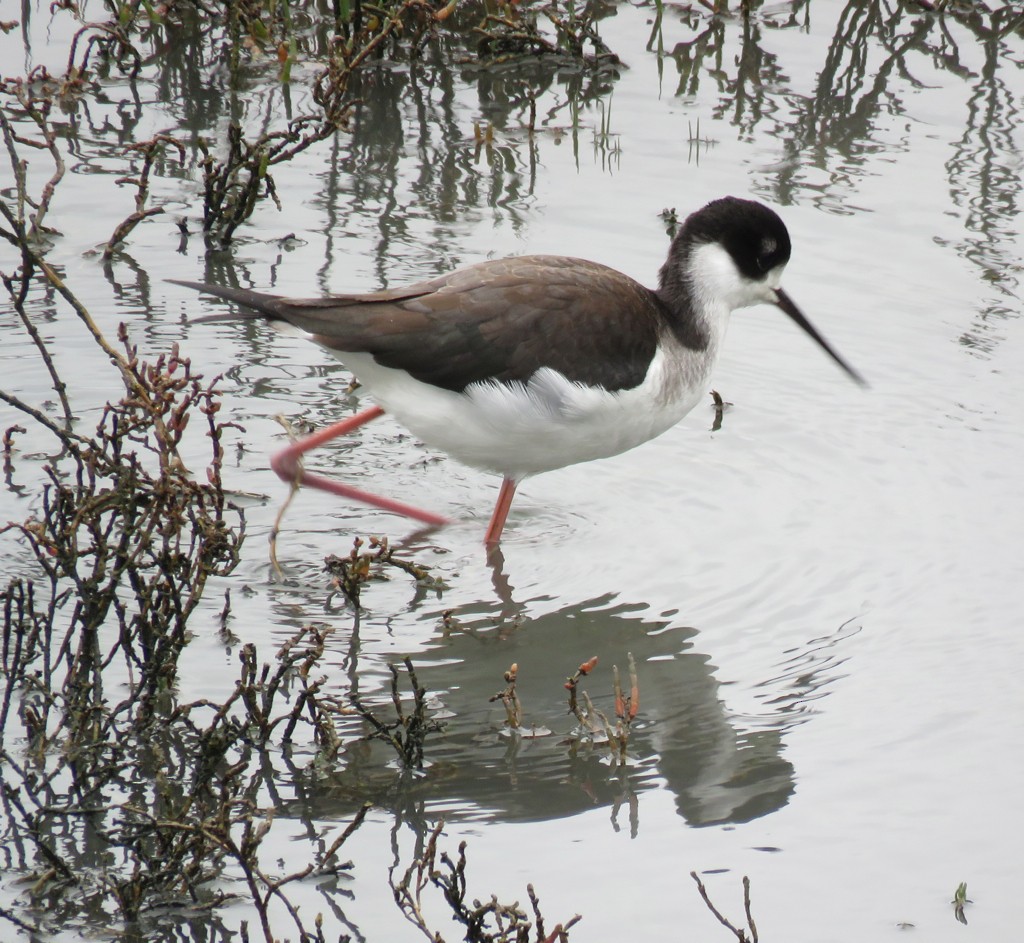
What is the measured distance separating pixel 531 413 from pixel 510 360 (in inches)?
8.5

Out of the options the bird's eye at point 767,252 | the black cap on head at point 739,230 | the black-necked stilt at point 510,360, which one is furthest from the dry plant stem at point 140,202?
the bird's eye at point 767,252

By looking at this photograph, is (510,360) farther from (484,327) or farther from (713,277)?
(713,277)

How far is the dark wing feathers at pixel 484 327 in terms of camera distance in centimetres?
569

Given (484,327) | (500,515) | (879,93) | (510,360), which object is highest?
(879,93)

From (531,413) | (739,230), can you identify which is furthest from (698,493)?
(739,230)

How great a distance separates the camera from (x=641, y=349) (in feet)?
19.4

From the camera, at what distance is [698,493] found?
6383 millimetres

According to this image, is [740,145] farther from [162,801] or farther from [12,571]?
[162,801]

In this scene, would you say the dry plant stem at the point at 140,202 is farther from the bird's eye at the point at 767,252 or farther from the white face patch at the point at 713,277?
the bird's eye at the point at 767,252

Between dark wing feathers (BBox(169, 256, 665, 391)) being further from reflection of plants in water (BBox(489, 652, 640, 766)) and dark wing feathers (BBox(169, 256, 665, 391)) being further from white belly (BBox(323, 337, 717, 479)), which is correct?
reflection of plants in water (BBox(489, 652, 640, 766))

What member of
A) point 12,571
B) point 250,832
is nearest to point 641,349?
point 12,571

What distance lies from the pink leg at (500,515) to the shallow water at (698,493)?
121mm

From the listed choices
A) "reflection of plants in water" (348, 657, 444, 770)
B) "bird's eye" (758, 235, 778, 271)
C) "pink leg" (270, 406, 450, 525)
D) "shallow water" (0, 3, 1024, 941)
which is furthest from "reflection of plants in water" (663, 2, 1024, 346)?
"reflection of plants in water" (348, 657, 444, 770)

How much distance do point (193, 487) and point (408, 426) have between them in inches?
65.0
